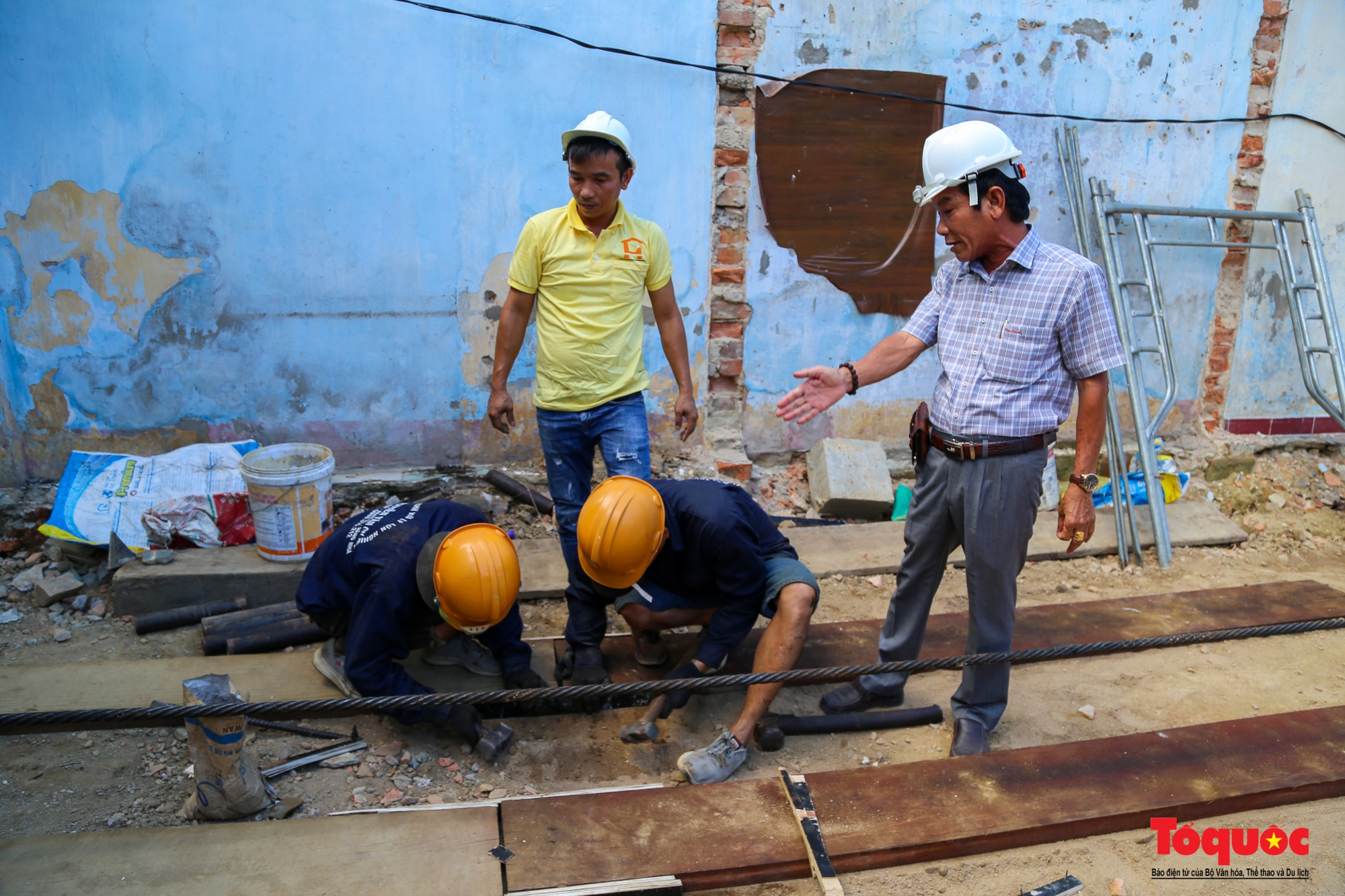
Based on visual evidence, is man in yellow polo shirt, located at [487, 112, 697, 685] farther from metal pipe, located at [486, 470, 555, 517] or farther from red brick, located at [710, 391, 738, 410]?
red brick, located at [710, 391, 738, 410]

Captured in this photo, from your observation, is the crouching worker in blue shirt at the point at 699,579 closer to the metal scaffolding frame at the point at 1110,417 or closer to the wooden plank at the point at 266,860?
the wooden plank at the point at 266,860

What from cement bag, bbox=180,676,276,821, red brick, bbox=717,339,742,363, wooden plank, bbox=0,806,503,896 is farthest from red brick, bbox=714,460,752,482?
cement bag, bbox=180,676,276,821

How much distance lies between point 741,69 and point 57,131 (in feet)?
11.7

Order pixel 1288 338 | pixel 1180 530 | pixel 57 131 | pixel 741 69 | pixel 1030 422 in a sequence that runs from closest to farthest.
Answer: pixel 1030 422 < pixel 57 131 < pixel 741 69 < pixel 1180 530 < pixel 1288 338

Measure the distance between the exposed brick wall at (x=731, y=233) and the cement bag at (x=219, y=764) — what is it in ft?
10.5

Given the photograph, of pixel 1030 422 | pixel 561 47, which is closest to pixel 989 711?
pixel 1030 422

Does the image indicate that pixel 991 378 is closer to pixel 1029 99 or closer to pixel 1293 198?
pixel 1029 99

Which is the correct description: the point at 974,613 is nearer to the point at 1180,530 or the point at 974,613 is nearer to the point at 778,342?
the point at 778,342

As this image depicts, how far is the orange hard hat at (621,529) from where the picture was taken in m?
2.91

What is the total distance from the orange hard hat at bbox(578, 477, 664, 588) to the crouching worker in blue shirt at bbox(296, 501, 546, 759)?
0.94 ft

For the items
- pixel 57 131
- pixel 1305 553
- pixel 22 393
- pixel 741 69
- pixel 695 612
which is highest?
pixel 741 69

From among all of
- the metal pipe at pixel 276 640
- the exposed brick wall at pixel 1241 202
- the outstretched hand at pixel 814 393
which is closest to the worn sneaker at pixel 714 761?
the outstretched hand at pixel 814 393

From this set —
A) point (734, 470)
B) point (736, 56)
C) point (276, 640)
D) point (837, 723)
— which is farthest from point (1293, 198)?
point (276, 640)

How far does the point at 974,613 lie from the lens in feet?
10.1
